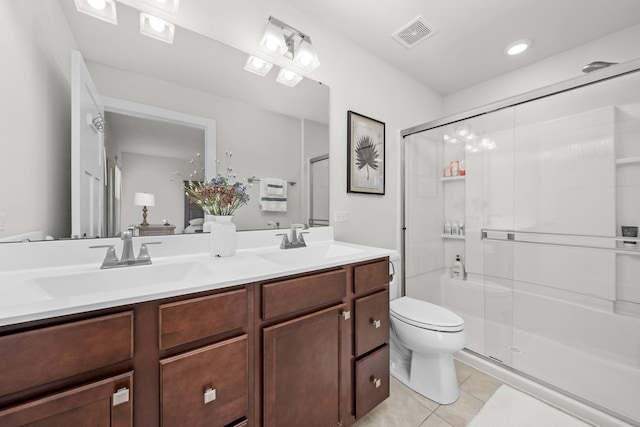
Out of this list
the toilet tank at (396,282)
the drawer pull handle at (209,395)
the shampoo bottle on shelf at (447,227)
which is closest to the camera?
the drawer pull handle at (209,395)

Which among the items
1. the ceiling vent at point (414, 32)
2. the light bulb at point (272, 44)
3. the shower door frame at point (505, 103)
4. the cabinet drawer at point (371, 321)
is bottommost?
the cabinet drawer at point (371, 321)

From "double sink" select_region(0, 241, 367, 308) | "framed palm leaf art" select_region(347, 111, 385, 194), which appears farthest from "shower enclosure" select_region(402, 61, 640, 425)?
"double sink" select_region(0, 241, 367, 308)

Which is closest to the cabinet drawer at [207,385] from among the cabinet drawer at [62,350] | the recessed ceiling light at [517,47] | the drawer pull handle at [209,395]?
the drawer pull handle at [209,395]

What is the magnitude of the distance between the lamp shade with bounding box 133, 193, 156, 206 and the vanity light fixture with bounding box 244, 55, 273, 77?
0.94 m

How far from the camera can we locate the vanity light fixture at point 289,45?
1526mm

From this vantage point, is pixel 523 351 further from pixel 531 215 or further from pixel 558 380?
pixel 531 215

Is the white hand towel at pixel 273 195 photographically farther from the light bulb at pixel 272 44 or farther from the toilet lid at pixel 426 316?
the toilet lid at pixel 426 316

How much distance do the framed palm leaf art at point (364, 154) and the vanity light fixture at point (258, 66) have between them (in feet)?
2.27

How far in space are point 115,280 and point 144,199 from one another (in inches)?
16.9

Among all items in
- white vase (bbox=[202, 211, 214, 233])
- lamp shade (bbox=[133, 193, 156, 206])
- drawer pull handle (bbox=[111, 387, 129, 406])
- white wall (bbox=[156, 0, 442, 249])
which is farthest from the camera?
white wall (bbox=[156, 0, 442, 249])

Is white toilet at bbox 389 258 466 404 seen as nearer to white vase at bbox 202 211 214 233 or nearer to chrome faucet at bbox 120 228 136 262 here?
white vase at bbox 202 211 214 233

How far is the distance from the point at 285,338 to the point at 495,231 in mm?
2064

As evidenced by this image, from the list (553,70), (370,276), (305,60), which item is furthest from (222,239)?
(553,70)

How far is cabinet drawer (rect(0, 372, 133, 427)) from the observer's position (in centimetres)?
55
